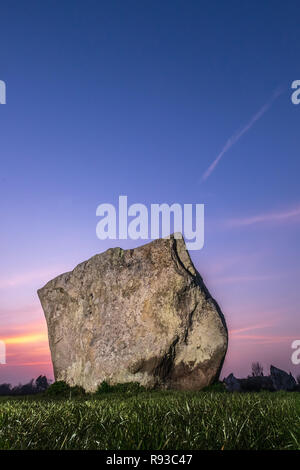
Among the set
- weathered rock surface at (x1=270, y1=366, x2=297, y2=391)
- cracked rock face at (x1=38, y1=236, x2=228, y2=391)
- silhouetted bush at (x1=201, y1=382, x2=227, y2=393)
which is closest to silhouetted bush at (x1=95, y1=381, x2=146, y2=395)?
cracked rock face at (x1=38, y1=236, x2=228, y2=391)

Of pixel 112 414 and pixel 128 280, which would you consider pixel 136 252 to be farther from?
pixel 112 414

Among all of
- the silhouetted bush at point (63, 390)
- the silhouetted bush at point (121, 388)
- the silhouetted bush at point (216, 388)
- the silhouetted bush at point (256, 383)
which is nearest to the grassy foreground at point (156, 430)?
the silhouetted bush at point (121, 388)

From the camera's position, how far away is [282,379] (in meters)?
27.9

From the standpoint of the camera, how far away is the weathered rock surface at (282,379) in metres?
27.6

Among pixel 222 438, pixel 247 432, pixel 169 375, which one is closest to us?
pixel 222 438

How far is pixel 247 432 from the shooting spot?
6109 millimetres

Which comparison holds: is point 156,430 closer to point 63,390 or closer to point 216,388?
point 216,388

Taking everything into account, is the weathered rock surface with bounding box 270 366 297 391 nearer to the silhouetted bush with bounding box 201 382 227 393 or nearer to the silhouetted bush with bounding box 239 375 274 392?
the silhouetted bush with bounding box 239 375 274 392

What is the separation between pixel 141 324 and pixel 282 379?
12.3 metres

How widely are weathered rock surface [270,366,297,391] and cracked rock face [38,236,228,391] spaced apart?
951 centimetres

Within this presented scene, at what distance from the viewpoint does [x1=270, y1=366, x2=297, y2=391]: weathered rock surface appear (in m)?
27.6

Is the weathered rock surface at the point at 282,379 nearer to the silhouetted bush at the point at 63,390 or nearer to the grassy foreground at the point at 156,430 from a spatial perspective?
the silhouetted bush at the point at 63,390

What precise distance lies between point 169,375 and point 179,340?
1.55 meters

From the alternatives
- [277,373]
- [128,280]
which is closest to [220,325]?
[128,280]
